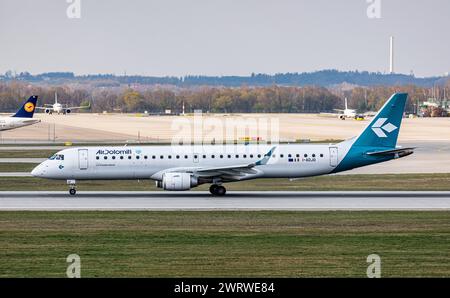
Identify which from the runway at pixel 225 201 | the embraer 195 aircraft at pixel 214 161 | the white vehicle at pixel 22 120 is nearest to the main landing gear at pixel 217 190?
the embraer 195 aircraft at pixel 214 161

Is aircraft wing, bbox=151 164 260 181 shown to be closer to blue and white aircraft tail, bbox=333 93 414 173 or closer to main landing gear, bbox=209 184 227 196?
main landing gear, bbox=209 184 227 196

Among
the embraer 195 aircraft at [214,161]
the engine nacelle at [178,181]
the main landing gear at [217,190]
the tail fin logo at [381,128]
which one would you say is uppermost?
Result: the tail fin logo at [381,128]

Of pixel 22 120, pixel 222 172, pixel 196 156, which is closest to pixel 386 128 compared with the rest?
pixel 222 172

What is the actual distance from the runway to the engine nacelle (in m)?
0.64

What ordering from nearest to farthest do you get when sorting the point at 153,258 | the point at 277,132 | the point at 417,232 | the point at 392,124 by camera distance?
the point at 153,258 → the point at 417,232 → the point at 392,124 → the point at 277,132

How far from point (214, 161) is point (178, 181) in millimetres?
2877

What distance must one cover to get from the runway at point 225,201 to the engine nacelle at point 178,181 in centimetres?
64

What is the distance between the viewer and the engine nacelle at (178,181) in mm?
45406

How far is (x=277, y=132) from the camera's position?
120375mm

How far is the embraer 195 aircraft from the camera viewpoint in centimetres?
4694

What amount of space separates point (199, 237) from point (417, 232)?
330 inches

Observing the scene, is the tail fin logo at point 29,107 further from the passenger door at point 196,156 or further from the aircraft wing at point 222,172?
the passenger door at point 196,156
